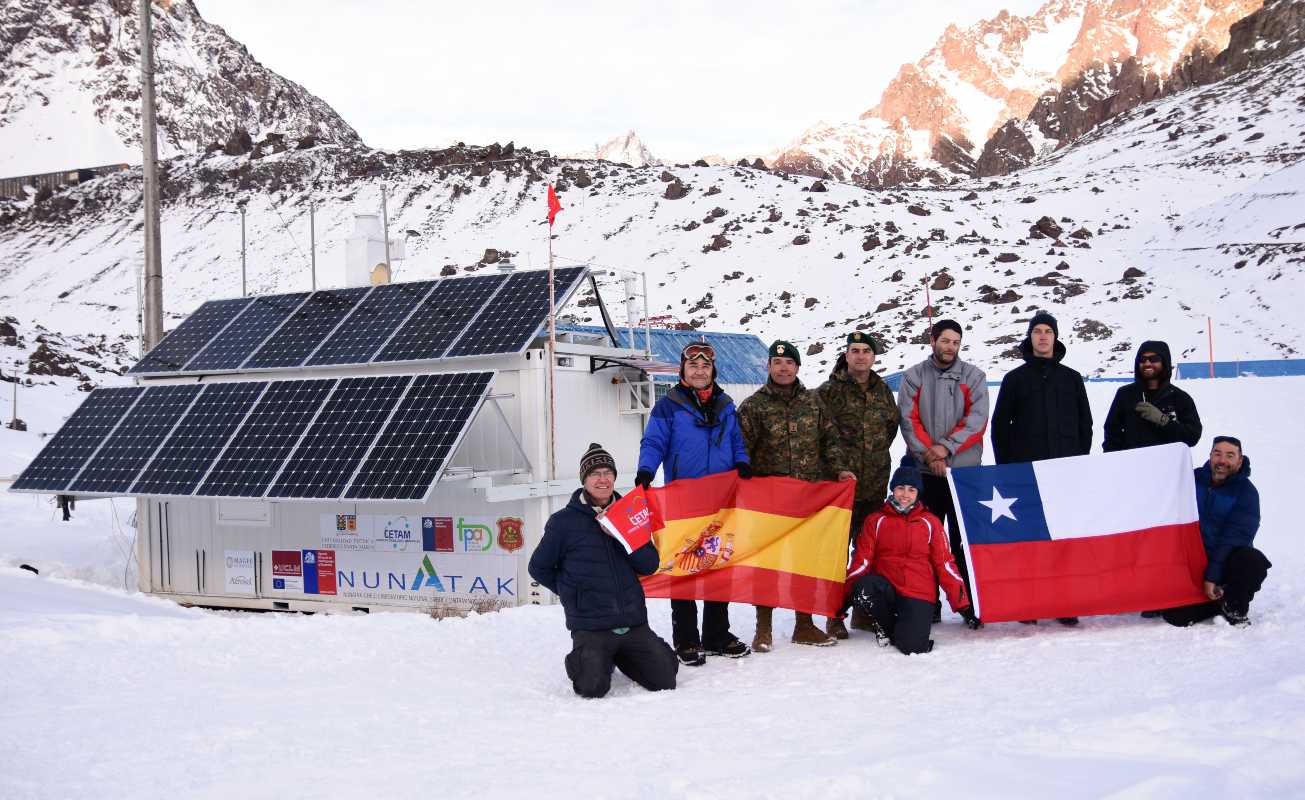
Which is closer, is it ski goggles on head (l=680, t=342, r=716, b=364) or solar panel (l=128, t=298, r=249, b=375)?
ski goggles on head (l=680, t=342, r=716, b=364)

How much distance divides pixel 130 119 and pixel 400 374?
169245mm

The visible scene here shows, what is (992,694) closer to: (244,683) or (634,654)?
(634,654)

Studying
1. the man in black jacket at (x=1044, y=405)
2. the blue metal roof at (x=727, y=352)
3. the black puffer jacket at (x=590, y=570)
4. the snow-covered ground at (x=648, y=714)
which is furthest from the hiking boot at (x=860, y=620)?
the blue metal roof at (x=727, y=352)

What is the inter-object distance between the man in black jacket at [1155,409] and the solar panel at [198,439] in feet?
38.0

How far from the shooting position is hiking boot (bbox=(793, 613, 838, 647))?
7617mm

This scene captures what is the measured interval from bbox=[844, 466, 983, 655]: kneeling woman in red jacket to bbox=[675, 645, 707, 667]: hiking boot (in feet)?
3.87

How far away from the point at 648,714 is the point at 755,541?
2.30m

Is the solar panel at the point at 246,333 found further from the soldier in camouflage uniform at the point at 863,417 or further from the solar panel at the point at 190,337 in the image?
the soldier in camouflage uniform at the point at 863,417

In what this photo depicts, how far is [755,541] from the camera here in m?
7.97

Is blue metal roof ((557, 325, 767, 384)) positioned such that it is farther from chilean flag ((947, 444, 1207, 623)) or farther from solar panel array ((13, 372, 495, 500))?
chilean flag ((947, 444, 1207, 623))

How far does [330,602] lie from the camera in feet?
49.7

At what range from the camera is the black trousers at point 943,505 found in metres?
7.89

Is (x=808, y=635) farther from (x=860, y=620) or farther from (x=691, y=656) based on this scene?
(x=691, y=656)

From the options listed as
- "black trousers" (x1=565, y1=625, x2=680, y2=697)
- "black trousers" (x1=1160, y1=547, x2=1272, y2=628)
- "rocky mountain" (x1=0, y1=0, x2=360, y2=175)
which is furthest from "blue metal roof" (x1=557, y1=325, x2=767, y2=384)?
"rocky mountain" (x1=0, y1=0, x2=360, y2=175)
